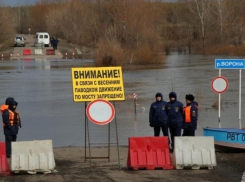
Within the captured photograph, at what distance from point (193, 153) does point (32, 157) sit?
128 inches

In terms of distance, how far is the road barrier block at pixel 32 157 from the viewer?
13766mm

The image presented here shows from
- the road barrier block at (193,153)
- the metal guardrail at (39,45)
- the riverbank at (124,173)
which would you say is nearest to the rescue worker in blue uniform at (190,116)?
the riverbank at (124,173)

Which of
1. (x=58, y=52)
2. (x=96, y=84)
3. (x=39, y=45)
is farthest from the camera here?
(x=39, y=45)

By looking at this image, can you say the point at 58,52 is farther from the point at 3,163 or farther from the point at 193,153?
the point at 193,153

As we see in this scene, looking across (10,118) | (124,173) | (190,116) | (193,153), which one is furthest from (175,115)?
(10,118)

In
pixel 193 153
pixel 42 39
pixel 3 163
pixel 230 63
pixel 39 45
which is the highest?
pixel 42 39

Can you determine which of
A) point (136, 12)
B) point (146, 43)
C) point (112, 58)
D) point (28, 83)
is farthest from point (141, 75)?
point (136, 12)

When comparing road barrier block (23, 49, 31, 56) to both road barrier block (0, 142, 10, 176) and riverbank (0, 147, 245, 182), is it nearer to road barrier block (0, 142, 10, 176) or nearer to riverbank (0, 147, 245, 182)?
riverbank (0, 147, 245, 182)

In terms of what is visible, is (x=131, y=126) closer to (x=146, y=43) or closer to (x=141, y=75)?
(x=141, y=75)

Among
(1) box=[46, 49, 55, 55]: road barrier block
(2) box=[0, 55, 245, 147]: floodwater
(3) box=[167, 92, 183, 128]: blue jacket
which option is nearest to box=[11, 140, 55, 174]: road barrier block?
(3) box=[167, 92, 183, 128]: blue jacket

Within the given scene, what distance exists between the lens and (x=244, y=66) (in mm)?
19734

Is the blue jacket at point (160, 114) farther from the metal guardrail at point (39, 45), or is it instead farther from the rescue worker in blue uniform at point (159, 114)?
the metal guardrail at point (39, 45)

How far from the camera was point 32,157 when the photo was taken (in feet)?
45.3

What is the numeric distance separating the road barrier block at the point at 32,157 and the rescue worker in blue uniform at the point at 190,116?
157 inches
